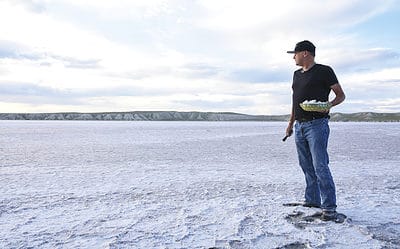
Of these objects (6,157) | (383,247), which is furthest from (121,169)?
(383,247)

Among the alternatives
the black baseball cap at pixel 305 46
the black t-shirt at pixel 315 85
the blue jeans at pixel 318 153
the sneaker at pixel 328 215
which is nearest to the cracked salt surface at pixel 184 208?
the sneaker at pixel 328 215

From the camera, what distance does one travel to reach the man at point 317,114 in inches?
162

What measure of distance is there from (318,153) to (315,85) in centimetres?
78

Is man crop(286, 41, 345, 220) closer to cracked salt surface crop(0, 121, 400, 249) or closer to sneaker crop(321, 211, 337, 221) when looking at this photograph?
sneaker crop(321, 211, 337, 221)

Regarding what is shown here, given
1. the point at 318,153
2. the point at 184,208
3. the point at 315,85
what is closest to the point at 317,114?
the point at 315,85

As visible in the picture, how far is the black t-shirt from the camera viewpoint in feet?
13.5

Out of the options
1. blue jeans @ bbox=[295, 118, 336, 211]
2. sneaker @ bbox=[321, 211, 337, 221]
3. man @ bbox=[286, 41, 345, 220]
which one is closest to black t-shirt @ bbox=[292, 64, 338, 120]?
man @ bbox=[286, 41, 345, 220]

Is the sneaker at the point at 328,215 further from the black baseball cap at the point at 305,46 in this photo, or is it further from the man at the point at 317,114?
the black baseball cap at the point at 305,46

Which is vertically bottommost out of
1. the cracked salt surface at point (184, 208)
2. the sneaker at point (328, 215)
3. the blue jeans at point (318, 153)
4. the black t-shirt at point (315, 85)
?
the cracked salt surface at point (184, 208)

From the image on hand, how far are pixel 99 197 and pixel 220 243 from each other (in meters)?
2.47

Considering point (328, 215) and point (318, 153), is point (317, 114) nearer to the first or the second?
point (318, 153)

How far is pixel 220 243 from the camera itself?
325 centimetres

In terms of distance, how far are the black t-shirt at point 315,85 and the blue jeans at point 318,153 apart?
0.13 meters

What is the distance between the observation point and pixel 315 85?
4.19 meters
